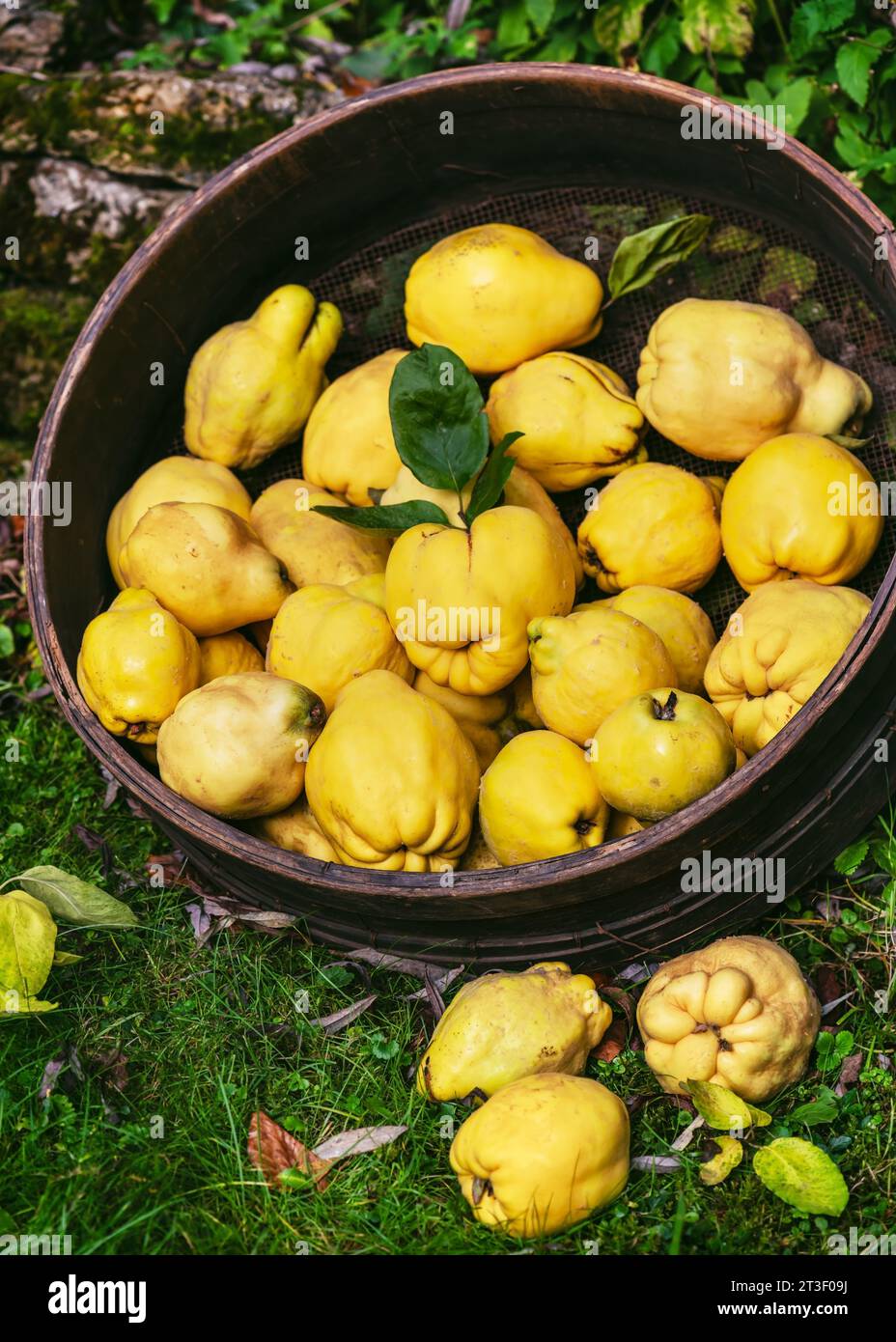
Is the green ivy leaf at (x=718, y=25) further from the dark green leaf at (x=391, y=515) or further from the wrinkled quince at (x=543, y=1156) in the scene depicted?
the wrinkled quince at (x=543, y=1156)

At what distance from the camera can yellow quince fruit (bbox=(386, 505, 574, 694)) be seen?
9.95 ft

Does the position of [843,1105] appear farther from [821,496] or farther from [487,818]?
[821,496]

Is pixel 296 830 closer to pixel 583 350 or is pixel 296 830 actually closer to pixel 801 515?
pixel 801 515

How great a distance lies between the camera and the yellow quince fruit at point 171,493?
363cm

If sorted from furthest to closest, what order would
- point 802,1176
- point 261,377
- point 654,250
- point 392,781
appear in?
point 261,377
point 654,250
point 392,781
point 802,1176

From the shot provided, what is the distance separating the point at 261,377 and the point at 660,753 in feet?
5.56

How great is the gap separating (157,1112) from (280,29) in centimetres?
412

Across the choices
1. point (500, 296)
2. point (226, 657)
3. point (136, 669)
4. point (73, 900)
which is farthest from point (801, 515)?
point (73, 900)

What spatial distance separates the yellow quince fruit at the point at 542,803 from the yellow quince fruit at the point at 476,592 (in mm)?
245

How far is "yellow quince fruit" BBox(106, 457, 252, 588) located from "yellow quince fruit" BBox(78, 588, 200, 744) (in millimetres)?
376

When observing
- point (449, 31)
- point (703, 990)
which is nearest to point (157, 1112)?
point (703, 990)

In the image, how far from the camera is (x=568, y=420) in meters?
3.47

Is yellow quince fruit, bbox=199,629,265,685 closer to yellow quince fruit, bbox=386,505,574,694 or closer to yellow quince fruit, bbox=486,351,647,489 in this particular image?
yellow quince fruit, bbox=386,505,574,694

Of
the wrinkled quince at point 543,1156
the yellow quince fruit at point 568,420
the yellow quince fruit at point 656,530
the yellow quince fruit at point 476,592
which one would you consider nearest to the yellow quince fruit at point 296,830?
the yellow quince fruit at point 476,592
